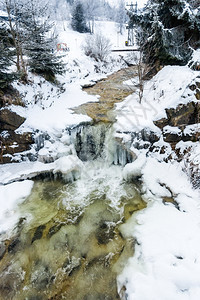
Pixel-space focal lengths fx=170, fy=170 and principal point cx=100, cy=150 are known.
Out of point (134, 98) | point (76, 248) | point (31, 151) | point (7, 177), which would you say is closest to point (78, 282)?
point (76, 248)

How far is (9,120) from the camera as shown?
5.33 meters

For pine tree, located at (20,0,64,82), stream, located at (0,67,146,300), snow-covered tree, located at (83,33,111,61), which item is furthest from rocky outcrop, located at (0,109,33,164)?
snow-covered tree, located at (83,33,111,61)

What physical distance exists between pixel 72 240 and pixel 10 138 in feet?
12.0

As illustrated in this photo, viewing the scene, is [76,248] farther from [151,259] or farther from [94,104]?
[94,104]

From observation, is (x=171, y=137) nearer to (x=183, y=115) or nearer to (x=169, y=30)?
(x=183, y=115)

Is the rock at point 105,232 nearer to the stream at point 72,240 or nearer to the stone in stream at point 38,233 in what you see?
the stream at point 72,240

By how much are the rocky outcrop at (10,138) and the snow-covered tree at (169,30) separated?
208 inches

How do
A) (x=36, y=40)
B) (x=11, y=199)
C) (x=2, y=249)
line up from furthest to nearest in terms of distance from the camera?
(x=36, y=40) → (x=11, y=199) → (x=2, y=249)

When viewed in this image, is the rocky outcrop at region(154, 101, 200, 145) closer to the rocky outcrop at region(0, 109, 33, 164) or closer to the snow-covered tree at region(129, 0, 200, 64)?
the snow-covered tree at region(129, 0, 200, 64)

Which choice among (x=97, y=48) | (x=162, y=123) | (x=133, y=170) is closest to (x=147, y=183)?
(x=133, y=170)

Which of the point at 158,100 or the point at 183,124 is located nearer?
the point at 183,124

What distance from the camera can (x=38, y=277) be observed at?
283 cm

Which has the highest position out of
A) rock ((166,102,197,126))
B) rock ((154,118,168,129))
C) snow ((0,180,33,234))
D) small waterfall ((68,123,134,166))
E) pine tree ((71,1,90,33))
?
pine tree ((71,1,90,33))

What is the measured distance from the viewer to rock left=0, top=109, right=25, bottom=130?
527 centimetres
